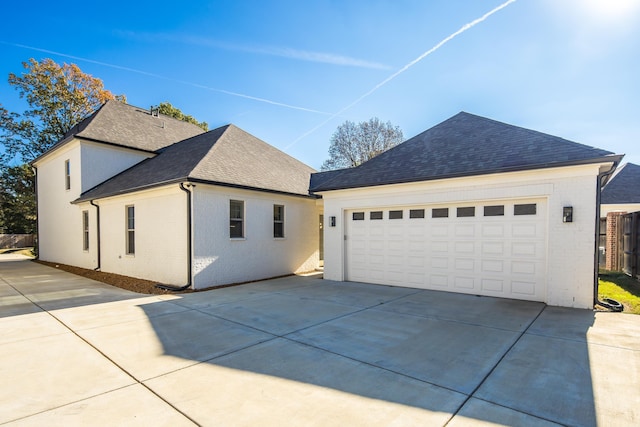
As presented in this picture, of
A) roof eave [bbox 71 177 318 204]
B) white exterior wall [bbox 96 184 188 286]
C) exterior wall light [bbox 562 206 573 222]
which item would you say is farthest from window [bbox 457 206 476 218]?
white exterior wall [bbox 96 184 188 286]

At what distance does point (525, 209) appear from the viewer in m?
7.42

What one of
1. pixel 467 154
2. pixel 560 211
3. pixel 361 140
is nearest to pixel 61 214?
pixel 467 154

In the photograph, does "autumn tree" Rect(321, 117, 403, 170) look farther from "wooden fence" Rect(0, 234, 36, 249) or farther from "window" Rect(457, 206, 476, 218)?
"wooden fence" Rect(0, 234, 36, 249)

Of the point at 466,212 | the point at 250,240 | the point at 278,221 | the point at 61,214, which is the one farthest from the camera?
the point at 61,214

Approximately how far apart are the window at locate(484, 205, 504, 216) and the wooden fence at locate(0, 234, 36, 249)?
39.0 metres

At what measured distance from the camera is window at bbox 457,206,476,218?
815cm

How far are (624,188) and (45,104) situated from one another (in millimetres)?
36629

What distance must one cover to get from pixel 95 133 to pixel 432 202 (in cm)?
1463

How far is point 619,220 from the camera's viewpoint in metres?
11.8

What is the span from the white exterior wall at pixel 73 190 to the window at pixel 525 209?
15.2 metres

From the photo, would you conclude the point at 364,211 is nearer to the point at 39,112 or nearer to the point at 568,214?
the point at 568,214

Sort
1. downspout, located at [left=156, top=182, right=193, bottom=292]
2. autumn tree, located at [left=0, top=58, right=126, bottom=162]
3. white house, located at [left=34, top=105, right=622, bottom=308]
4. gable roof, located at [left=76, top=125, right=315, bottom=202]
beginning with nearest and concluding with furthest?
white house, located at [left=34, top=105, right=622, bottom=308] → downspout, located at [left=156, top=182, right=193, bottom=292] → gable roof, located at [left=76, top=125, right=315, bottom=202] → autumn tree, located at [left=0, top=58, right=126, bottom=162]

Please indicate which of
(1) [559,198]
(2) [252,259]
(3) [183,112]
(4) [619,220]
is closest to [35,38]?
(3) [183,112]

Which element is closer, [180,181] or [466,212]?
[466,212]
